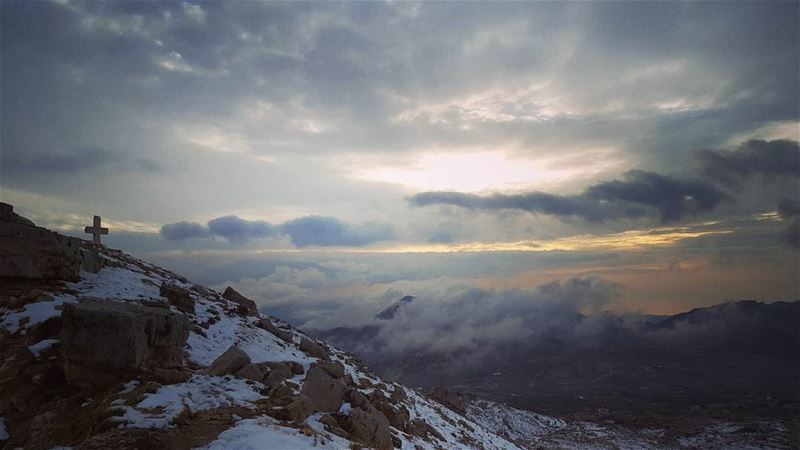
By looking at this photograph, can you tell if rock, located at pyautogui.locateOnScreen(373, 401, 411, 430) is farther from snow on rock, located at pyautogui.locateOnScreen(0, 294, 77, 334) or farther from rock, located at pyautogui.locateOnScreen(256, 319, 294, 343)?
snow on rock, located at pyautogui.locateOnScreen(0, 294, 77, 334)

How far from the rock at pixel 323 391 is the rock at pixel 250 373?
227 centimetres

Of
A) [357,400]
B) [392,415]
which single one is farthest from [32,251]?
[392,415]

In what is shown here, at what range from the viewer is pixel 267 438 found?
42.4 ft

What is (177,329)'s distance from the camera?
57.8 feet

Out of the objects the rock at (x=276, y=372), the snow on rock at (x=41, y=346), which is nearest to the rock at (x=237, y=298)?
the rock at (x=276, y=372)

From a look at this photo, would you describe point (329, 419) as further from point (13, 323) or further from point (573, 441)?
point (573, 441)

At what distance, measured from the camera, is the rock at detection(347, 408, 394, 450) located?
17484mm

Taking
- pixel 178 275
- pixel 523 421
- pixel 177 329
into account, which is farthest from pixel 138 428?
pixel 523 421

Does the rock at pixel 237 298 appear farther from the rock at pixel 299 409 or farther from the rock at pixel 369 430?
the rock at pixel 299 409

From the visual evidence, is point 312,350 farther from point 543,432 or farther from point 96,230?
point 543,432

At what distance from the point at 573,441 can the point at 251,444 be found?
382 ft

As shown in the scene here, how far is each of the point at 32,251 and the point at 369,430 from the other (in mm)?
20658

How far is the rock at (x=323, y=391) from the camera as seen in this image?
18391mm

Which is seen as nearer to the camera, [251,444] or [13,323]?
[251,444]
